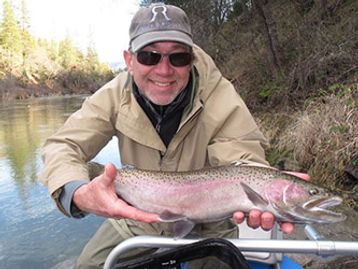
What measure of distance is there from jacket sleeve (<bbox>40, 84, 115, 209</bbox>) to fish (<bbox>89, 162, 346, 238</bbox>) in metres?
0.16

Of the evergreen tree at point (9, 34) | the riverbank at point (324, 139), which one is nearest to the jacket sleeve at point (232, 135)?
the riverbank at point (324, 139)

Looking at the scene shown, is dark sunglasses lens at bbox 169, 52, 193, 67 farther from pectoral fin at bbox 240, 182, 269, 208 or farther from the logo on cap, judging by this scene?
pectoral fin at bbox 240, 182, 269, 208

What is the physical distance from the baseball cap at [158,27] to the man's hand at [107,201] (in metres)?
0.80

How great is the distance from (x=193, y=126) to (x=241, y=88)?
7915 millimetres

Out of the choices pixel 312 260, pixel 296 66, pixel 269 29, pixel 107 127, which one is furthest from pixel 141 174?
pixel 269 29

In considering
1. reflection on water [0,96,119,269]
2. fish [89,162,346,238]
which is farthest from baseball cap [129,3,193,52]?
reflection on water [0,96,119,269]

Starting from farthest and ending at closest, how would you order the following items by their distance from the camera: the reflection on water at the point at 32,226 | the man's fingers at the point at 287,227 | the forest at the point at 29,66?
1. the forest at the point at 29,66
2. the reflection on water at the point at 32,226
3. the man's fingers at the point at 287,227

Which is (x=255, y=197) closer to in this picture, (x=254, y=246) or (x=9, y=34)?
(x=254, y=246)

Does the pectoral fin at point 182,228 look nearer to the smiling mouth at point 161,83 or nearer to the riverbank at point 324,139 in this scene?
the smiling mouth at point 161,83

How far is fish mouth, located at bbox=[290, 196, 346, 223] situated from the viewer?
1.88 metres

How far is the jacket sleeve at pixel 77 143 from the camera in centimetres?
206

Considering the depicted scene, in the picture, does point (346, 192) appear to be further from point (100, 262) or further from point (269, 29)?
point (269, 29)

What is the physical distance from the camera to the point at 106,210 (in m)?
1.83

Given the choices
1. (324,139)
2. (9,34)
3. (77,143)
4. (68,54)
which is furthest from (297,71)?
(68,54)
